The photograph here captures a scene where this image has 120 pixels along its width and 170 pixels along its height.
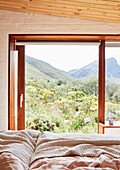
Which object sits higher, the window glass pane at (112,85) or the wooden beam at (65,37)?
the wooden beam at (65,37)

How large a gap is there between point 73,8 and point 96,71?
1.25 meters

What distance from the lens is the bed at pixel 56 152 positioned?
1074 mm

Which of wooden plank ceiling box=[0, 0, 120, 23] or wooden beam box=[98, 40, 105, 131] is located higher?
wooden plank ceiling box=[0, 0, 120, 23]

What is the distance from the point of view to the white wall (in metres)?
2.94

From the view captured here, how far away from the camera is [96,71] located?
341 cm

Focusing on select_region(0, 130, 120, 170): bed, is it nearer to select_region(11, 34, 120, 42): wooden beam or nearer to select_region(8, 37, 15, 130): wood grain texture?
select_region(8, 37, 15, 130): wood grain texture

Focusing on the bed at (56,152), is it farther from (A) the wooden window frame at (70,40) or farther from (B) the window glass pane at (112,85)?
(B) the window glass pane at (112,85)

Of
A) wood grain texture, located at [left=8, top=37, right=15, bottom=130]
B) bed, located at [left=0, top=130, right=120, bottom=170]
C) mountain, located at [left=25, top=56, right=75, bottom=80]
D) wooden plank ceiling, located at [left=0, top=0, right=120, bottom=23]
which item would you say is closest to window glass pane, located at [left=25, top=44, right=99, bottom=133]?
mountain, located at [left=25, top=56, right=75, bottom=80]

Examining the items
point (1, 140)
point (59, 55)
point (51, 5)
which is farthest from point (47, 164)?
point (59, 55)

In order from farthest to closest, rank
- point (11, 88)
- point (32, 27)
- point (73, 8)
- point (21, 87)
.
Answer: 1. point (21, 87)
2. point (11, 88)
3. point (32, 27)
4. point (73, 8)

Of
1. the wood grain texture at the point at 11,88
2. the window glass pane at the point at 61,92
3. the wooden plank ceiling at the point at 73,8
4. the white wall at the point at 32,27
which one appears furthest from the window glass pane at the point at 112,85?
the wood grain texture at the point at 11,88

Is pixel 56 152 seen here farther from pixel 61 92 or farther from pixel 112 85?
pixel 112 85

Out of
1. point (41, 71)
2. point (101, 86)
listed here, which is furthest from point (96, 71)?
point (41, 71)

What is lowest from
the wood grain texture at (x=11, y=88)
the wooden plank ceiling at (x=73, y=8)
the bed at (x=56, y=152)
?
the bed at (x=56, y=152)
